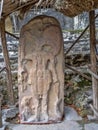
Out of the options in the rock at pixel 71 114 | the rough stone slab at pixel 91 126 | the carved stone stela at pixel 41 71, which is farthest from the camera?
the rock at pixel 71 114

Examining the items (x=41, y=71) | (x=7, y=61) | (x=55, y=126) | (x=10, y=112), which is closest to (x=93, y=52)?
(x=41, y=71)

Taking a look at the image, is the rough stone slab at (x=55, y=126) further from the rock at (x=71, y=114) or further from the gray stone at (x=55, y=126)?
the rock at (x=71, y=114)

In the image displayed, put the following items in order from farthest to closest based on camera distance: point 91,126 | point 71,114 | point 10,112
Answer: point 10,112 → point 71,114 → point 91,126

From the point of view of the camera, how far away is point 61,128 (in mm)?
3516

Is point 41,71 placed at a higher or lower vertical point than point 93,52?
lower

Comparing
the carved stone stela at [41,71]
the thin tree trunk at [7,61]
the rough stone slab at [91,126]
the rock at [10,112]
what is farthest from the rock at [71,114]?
the thin tree trunk at [7,61]

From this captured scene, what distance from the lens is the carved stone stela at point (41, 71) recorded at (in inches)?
143

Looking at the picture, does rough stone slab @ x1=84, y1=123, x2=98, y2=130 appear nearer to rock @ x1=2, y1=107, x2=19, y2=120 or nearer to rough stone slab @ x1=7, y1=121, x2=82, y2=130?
rough stone slab @ x1=7, y1=121, x2=82, y2=130

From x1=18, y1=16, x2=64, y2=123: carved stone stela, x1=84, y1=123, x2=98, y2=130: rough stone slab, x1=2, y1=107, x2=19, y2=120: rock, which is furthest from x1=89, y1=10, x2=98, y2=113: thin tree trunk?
x1=2, y1=107, x2=19, y2=120: rock

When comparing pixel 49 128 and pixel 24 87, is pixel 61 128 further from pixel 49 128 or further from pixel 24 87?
pixel 24 87

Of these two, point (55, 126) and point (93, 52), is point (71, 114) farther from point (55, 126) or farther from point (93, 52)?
point (93, 52)

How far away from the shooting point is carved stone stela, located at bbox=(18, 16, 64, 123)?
3.63m

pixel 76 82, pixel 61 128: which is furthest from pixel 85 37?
pixel 61 128

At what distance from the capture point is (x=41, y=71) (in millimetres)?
3654
